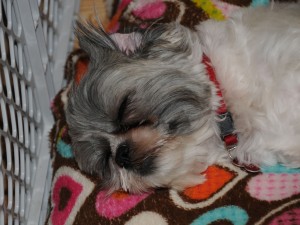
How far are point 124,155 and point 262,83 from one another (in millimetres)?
→ 872

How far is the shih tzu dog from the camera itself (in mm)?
2906

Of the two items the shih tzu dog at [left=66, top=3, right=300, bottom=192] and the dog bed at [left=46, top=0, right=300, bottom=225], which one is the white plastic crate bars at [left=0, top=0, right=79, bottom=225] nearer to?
the dog bed at [left=46, top=0, right=300, bottom=225]

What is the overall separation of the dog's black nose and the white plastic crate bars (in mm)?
722

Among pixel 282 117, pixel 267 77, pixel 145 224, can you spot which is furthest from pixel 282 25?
pixel 145 224

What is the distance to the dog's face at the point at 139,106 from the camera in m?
2.88

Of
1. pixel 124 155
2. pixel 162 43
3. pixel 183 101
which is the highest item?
pixel 162 43

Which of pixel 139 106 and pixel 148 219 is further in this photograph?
pixel 148 219

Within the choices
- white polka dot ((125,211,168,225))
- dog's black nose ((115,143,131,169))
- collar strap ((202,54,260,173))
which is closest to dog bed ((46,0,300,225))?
white polka dot ((125,211,168,225))

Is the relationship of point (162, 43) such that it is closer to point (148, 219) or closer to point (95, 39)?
point (95, 39)

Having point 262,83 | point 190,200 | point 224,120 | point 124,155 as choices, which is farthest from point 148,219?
point 262,83

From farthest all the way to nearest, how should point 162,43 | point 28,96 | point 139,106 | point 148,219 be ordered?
point 28,96 → point 148,219 → point 162,43 → point 139,106

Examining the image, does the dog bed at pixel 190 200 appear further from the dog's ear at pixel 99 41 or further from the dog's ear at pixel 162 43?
the dog's ear at pixel 99 41

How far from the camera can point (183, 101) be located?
115 inches

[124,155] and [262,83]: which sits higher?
[262,83]
